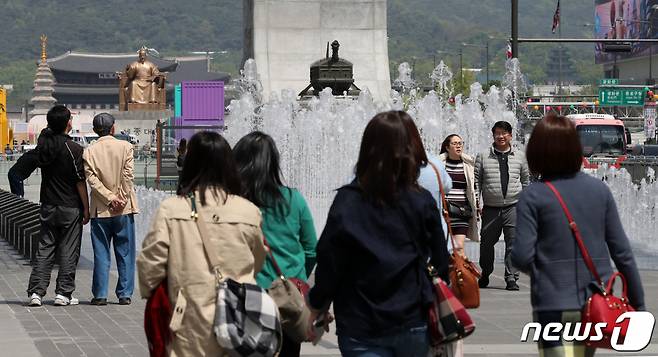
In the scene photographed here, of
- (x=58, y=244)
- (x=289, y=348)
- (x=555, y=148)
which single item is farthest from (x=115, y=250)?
(x=555, y=148)

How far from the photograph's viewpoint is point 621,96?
85.6m

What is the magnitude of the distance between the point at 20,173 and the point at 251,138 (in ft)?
22.4

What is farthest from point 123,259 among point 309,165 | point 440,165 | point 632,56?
point 632,56

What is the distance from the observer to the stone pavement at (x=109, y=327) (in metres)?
10.4

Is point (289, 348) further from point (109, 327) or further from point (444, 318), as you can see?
point (109, 327)

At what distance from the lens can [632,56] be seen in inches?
5281

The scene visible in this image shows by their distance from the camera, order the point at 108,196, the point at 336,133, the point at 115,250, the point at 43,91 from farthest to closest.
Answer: the point at 43,91 < the point at 336,133 < the point at 115,250 < the point at 108,196

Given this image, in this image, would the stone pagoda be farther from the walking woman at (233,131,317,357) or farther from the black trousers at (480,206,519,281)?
the walking woman at (233,131,317,357)

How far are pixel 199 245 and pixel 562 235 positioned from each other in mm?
1531

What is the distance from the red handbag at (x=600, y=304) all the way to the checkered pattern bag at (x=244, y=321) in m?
1.30

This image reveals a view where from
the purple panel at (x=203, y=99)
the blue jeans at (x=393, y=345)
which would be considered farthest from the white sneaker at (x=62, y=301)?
the purple panel at (x=203, y=99)

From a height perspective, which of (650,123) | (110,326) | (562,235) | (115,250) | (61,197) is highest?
(650,123)

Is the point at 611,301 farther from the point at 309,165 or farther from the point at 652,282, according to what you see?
the point at 309,165

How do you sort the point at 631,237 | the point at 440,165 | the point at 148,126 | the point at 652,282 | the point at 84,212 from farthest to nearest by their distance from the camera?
1. the point at 148,126
2. the point at 631,237
3. the point at 652,282
4. the point at 84,212
5. the point at 440,165
